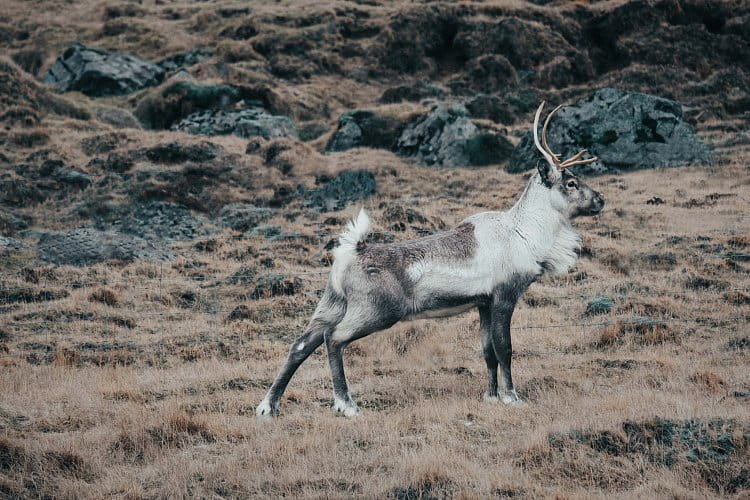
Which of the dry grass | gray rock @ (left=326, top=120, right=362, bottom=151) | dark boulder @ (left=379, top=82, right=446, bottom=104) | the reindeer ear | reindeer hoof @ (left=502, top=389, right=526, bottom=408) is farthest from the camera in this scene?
dark boulder @ (left=379, top=82, right=446, bottom=104)

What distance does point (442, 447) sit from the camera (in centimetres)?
641

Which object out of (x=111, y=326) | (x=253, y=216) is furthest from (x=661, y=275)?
(x=253, y=216)

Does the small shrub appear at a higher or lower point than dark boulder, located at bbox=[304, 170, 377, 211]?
higher

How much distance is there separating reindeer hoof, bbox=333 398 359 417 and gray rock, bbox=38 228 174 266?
1036 centimetres

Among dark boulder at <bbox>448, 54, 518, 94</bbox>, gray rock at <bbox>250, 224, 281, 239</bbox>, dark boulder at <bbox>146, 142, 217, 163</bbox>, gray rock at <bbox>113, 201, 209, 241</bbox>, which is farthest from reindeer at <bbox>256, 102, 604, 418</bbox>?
dark boulder at <bbox>448, 54, 518, 94</bbox>

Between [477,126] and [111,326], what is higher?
[111,326]

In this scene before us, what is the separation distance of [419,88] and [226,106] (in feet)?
34.8

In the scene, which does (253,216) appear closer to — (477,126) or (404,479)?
(477,126)

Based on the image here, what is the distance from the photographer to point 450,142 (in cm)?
2731

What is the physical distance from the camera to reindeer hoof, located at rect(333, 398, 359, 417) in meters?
7.61

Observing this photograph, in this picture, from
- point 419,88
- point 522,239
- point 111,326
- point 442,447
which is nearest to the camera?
point 442,447

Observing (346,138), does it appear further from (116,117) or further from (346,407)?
(346,407)

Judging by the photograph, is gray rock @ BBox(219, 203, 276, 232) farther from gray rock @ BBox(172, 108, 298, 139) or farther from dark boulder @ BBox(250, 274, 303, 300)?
gray rock @ BBox(172, 108, 298, 139)

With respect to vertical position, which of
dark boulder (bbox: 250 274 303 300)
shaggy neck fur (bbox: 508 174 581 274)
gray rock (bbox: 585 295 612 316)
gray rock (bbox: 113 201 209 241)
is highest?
shaggy neck fur (bbox: 508 174 581 274)
